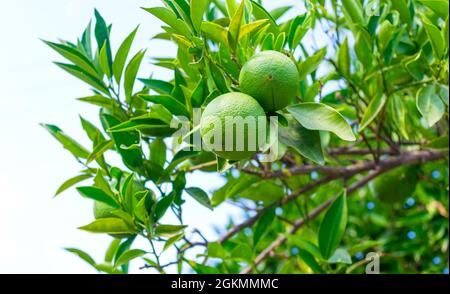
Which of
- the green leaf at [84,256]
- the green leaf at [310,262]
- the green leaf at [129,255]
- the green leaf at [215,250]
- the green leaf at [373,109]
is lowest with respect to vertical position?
the green leaf at [310,262]

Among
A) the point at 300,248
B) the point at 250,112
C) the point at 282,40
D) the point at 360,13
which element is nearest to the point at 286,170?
the point at 300,248

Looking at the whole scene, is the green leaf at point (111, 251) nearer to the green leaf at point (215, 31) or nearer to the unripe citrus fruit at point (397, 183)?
the green leaf at point (215, 31)

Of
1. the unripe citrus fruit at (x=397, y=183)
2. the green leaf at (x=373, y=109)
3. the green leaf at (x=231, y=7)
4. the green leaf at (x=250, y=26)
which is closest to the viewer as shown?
the green leaf at (x=250, y=26)

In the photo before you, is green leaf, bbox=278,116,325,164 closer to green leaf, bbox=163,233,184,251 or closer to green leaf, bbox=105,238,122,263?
green leaf, bbox=163,233,184,251

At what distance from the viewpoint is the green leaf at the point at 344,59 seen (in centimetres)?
189

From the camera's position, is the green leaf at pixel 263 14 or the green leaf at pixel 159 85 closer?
the green leaf at pixel 263 14

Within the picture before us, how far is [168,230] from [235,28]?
0.49 meters

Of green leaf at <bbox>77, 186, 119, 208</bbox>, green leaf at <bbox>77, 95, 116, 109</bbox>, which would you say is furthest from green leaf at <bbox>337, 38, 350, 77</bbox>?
green leaf at <bbox>77, 186, 119, 208</bbox>

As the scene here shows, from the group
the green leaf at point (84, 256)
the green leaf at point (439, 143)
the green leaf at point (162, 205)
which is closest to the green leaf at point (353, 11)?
the green leaf at point (439, 143)

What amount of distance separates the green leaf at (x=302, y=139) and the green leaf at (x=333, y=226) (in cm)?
34

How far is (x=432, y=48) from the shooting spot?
1.77 m
